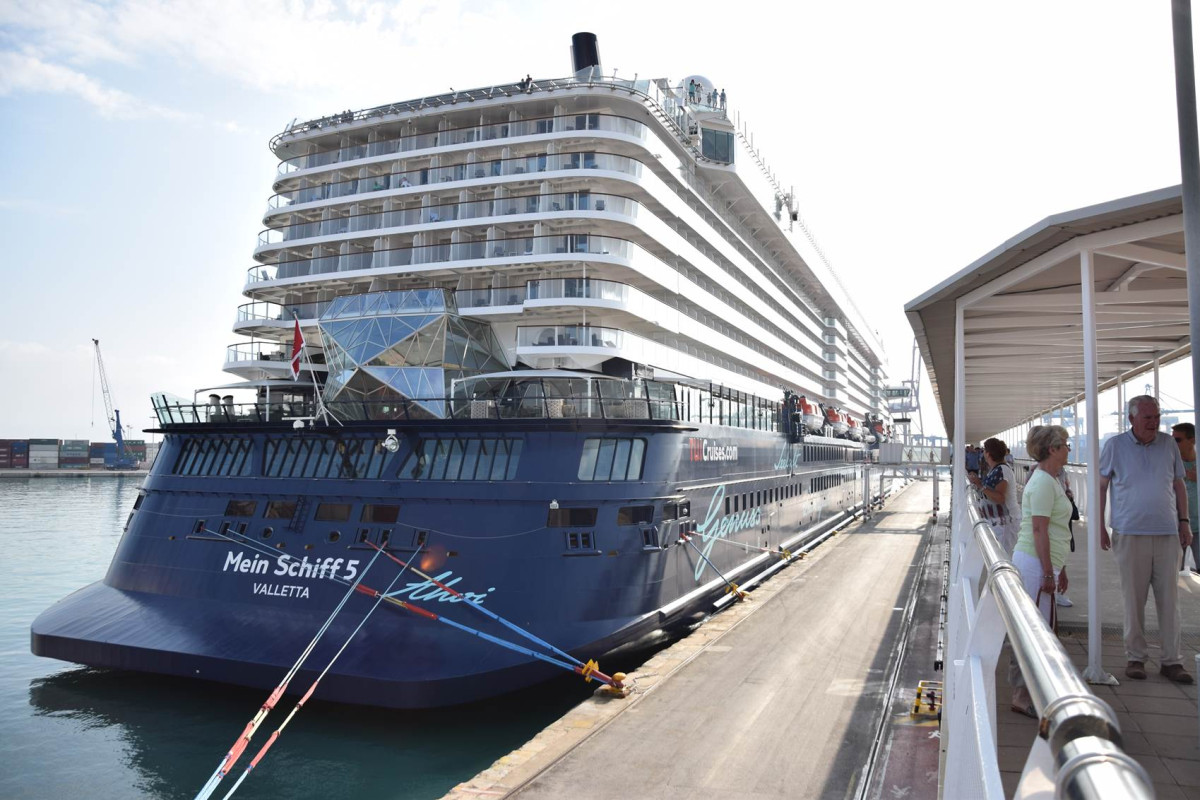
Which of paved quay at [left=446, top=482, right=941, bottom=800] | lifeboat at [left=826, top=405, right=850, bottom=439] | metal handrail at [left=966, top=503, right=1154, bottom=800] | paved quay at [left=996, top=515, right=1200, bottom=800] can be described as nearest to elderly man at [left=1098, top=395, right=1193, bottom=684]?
paved quay at [left=996, top=515, right=1200, bottom=800]

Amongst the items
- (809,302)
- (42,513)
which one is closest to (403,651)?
(809,302)

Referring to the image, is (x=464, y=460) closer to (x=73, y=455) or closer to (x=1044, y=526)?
(x=1044, y=526)

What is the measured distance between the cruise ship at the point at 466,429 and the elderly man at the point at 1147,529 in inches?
316

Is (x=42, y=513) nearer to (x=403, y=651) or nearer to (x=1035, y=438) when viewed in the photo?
(x=403, y=651)

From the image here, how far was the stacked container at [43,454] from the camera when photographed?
334ft

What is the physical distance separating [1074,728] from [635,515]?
12.6 metres

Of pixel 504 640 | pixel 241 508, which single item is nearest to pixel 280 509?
pixel 241 508

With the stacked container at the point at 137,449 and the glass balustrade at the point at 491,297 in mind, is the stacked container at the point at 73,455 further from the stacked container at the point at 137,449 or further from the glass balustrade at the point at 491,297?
the glass balustrade at the point at 491,297

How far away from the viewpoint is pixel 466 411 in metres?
14.0

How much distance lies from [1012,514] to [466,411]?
8493mm

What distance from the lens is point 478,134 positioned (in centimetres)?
2111

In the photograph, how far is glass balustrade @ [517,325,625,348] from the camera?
18.0 metres

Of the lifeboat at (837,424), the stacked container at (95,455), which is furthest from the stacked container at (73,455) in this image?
the lifeboat at (837,424)

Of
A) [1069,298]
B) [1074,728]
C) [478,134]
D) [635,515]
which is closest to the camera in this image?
[1074,728]
